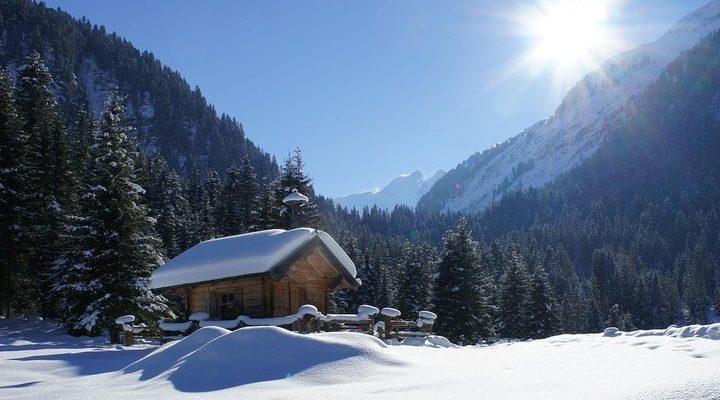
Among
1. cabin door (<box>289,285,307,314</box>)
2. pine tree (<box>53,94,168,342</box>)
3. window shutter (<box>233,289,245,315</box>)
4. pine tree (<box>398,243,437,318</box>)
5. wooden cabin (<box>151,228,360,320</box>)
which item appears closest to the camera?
wooden cabin (<box>151,228,360,320</box>)

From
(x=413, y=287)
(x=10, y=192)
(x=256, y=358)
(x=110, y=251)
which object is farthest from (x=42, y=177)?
(x=413, y=287)

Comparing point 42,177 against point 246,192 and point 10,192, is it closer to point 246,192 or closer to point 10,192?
point 10,192

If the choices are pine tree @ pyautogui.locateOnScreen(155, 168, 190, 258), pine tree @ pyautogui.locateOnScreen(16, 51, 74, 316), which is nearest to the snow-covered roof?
pine tree @ pyautogui.locateOnScreen(16, 51, 74, 316)

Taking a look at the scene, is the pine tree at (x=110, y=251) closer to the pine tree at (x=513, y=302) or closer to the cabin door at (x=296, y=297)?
the cabin door at (x=296, y=297)

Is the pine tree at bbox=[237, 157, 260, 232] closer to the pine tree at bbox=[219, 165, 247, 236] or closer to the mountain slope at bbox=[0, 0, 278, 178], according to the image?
the pine tree at bbox=[219, 165, 247, 236]

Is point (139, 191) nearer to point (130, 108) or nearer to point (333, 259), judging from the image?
point (333, 259)

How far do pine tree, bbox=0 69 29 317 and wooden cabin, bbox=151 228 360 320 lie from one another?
1185 cm

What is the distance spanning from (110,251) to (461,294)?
76.1 feet

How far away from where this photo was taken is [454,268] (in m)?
39.8

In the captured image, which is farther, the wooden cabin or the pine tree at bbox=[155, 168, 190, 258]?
the pine tree at bbox=[155, 168, 190, 258]

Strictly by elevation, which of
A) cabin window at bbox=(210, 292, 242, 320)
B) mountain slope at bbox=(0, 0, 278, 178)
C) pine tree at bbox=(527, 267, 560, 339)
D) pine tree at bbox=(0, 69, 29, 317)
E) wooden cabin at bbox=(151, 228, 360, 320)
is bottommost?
pine tree at bbox=(527, 267, 560, 339)

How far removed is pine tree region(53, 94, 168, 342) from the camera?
24328 mm

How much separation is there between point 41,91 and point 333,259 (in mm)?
24871

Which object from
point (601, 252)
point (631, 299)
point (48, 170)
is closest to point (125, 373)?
point (48, 170)
